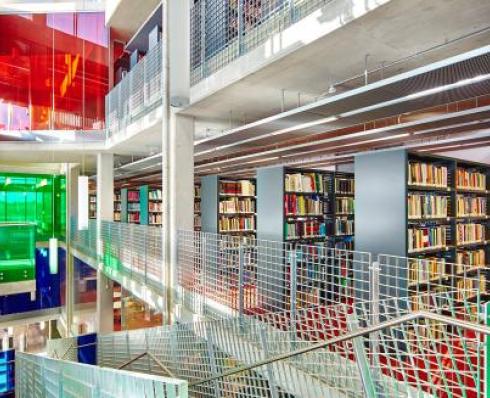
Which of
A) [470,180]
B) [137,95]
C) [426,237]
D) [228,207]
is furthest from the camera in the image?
[228,207]

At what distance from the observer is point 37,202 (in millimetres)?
13125

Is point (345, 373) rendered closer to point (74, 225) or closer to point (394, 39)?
point (394, 39)

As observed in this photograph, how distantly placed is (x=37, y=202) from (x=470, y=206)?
1318 cm

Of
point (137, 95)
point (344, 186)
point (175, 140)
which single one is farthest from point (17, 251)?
point (344, 186)

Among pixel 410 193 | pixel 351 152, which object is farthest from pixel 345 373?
pixel 351 152

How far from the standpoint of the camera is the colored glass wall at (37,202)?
12.1 metres

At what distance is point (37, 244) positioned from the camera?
13.7 metres

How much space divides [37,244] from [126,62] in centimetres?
776

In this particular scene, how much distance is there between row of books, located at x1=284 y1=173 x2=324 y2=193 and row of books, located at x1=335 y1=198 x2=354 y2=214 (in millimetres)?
545

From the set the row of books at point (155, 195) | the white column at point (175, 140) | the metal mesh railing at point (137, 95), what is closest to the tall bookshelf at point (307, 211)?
the white column at point (175, 140)

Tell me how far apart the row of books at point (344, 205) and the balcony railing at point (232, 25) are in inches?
149

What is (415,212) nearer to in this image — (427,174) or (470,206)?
(427,174)

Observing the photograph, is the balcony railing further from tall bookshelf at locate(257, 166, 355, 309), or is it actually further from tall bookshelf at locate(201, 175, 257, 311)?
tall bookshelf at locate(201, 175, 257, 311)

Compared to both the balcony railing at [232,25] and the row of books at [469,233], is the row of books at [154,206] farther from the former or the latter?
the row of books at [469,233]
